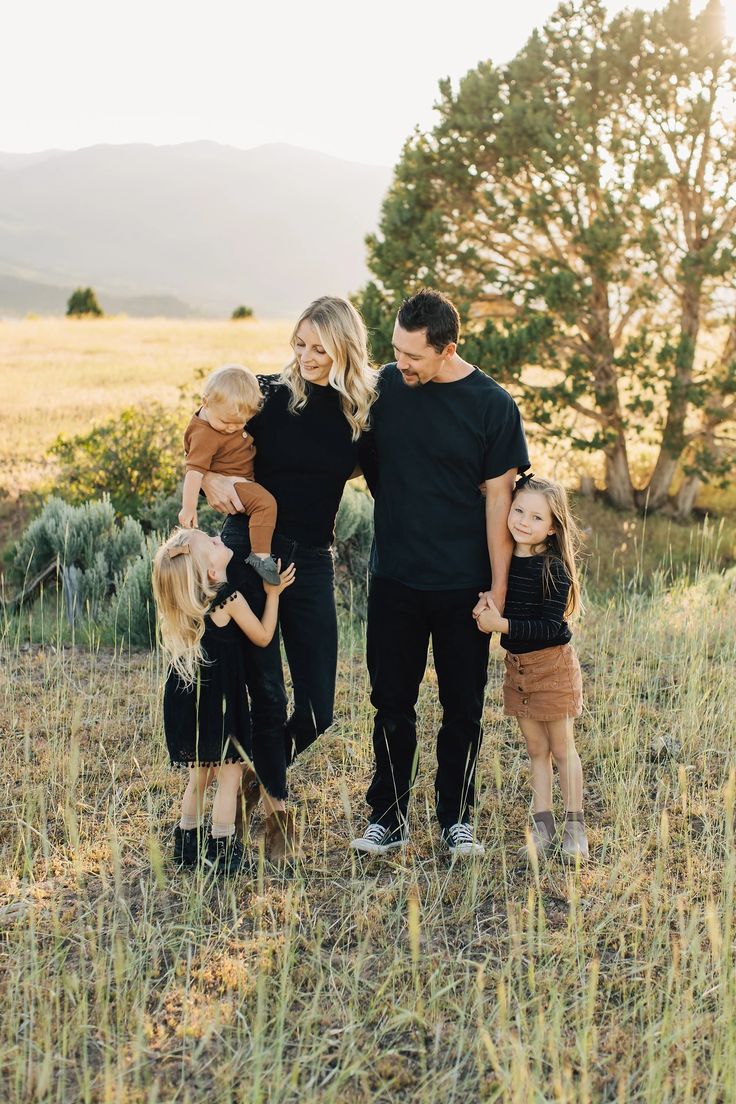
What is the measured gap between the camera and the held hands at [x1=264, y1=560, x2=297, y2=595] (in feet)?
12.2

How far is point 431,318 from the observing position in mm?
3459

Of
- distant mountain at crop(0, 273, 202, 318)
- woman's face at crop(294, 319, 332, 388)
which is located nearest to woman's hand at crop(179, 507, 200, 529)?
woman's face at crop(294, 319, 332, 388)

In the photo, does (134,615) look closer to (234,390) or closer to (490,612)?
(234,390)

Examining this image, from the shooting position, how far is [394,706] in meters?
3.95

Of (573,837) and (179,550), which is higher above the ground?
(179,550)

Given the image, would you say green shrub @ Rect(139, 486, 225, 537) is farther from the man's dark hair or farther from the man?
the man's dark hair

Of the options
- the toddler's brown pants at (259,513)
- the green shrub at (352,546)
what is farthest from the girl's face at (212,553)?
the green shrub at (352,546)

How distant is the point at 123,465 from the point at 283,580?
7.41m

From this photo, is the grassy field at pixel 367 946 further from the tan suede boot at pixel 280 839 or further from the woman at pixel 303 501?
the woman at pixel 303 501

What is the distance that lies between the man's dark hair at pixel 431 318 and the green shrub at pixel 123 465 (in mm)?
7449

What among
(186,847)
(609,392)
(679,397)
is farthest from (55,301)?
(186,847)

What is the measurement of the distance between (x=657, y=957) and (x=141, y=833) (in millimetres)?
2063

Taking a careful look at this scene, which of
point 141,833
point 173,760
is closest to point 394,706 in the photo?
point 173,760

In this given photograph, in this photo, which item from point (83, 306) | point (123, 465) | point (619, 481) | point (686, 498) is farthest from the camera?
point (83, 306)
